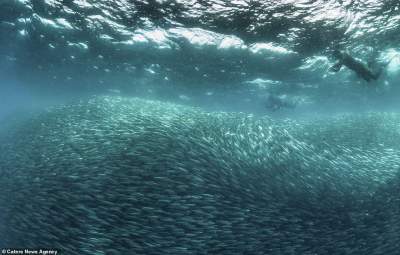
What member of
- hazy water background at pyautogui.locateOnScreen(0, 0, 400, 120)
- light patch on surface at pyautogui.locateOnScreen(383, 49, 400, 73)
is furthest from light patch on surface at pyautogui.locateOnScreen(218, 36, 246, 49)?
light patch on surface at pyautogui.locateOnScreen(383, 49, 400, 73)

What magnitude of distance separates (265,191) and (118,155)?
5955mm

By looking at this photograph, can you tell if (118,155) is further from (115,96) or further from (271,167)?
(115,96)

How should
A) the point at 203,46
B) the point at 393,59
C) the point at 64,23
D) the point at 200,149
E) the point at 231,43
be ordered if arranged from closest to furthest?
the point at 200,149, the point at 64,23, the point at 231,43, the point at 203,46, the point at 393,59

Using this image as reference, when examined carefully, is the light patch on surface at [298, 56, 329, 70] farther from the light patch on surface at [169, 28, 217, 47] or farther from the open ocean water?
the light patch on surface at [169, 28, 217, 47]

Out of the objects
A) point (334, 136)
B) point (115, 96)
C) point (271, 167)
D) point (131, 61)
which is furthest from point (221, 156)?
point (115, 96)

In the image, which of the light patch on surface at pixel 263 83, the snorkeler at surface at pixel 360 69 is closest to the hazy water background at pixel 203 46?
the light patch on surface at pixel 263 83

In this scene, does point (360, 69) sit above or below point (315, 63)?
below

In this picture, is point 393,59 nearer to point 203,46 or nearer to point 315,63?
point 315,63

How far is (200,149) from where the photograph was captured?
14430mm

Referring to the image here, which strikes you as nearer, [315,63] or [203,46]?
[203,46]

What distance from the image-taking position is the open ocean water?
978 cm

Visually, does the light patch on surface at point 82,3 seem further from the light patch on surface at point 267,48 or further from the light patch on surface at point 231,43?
the light patch on surface at point 267,48

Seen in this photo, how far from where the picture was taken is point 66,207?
10109 millimetres

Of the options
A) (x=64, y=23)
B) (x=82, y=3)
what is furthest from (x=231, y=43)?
(x=64, y=23)
